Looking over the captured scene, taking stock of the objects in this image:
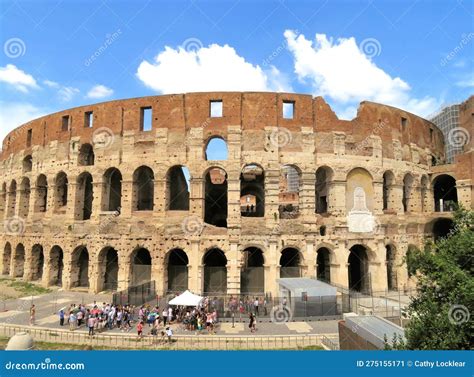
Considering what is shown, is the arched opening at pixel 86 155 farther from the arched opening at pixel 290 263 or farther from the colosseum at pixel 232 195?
the arched opening at pixel 290 263

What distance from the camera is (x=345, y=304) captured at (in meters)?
17.9

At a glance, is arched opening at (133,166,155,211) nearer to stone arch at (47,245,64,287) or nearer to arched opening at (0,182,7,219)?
stone arch at (47,245,64,287)

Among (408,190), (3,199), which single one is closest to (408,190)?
(408,190)

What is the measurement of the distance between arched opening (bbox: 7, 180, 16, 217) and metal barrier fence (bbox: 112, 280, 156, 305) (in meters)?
18.5

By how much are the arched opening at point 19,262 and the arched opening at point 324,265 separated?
24427 millimetres

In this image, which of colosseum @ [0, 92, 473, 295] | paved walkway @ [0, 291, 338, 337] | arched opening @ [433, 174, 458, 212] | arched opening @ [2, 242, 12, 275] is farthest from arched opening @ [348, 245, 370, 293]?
arched opening @ [2, 242, 12, 275]

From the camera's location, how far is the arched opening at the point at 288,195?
2383 cm

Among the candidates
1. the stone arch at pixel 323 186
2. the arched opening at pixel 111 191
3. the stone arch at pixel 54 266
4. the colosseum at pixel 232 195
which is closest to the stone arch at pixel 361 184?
the colosseum at pixel 232 195

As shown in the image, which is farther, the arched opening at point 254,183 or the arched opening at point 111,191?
the arched opening at point 254,183

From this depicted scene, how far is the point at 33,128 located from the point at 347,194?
2603 centimetres

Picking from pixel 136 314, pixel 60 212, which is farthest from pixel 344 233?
pixel 60 212

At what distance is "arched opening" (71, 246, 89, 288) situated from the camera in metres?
24.0

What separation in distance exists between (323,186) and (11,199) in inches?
1102

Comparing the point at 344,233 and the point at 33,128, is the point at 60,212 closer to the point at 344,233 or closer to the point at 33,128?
the point at 33,128
